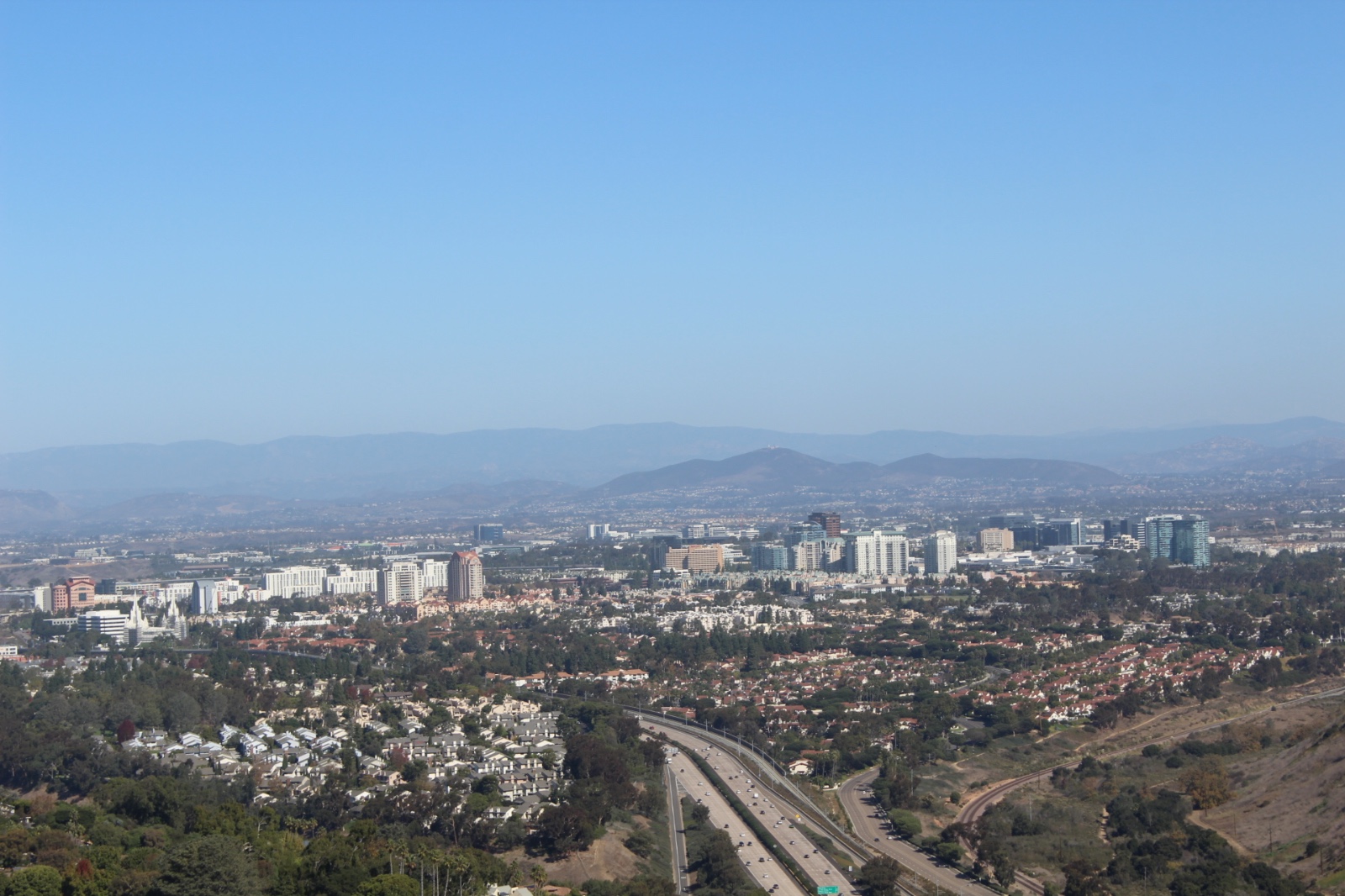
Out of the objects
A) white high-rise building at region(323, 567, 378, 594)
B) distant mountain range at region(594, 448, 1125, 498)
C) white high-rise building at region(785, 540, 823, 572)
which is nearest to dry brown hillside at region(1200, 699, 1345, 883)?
white high-rise building at region(785, 540, 823, 572)

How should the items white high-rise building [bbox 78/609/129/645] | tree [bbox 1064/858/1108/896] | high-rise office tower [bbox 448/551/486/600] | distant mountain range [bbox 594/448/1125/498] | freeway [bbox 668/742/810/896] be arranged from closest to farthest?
tree [bbox 1064/858/1108/896], freeway [bbox 668/742/810/896], white high-rise building [bbox 78/609/129/645], high-rise office tower [bbox 448/551/486/600], distant mountain range [bbox 594/448/1125/498]

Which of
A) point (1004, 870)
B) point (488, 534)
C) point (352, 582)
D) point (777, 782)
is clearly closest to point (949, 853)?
point (1004, 870)

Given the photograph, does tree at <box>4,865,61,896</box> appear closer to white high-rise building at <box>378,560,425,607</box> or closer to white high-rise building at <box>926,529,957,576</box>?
white high-rise building at <box>378,560,425,607</box>

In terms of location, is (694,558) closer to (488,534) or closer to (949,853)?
(488,534)

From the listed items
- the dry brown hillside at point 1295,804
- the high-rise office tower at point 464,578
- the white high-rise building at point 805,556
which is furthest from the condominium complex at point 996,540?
the dry brown hillside at point 1295,804

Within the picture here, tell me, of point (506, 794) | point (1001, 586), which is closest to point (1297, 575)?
point (1001, 586)

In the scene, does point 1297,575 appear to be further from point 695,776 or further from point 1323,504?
point 1323,504

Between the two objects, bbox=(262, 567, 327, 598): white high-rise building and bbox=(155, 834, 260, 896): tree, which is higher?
bbox=(155, 834, 260, 896): tree
